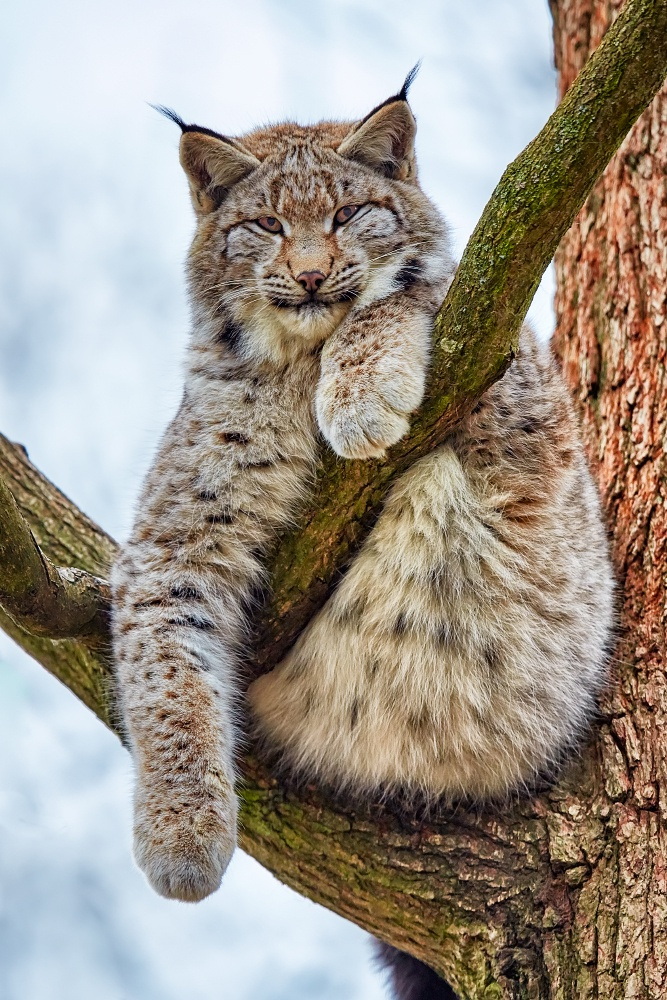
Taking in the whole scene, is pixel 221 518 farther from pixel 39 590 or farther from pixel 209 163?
pixel 209 163

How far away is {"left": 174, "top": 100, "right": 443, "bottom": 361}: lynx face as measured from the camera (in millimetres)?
3451

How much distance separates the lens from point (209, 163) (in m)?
3.89

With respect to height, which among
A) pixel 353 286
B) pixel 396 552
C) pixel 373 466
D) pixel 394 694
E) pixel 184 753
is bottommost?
pixel 184 753

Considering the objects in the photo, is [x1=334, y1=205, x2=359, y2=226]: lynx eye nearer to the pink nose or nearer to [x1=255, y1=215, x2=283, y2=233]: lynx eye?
[x1=255, y1=215, x2=283, y2=233]: lynx eye

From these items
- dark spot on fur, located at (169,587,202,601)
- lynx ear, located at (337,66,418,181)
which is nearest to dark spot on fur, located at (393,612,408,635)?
dark spot on fur, located at (169,587,202,601)

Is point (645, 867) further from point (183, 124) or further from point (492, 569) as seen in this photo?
point (183, 124)

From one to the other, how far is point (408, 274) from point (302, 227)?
0.40m

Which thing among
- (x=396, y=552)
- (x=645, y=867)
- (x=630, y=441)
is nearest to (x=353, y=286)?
(x=396, y=552)

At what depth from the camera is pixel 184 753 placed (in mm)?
3207

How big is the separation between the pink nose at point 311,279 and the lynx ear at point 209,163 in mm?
713

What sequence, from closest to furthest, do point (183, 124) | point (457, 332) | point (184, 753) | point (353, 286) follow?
point (457, 332)
point (184, 753)
point (353, 286)
point (183, 124)

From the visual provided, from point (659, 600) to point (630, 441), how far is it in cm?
72

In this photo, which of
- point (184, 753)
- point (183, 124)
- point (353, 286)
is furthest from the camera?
point (183, 124)

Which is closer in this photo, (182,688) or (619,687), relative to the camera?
(182,688)
